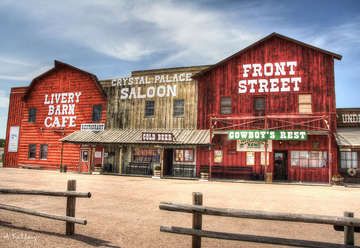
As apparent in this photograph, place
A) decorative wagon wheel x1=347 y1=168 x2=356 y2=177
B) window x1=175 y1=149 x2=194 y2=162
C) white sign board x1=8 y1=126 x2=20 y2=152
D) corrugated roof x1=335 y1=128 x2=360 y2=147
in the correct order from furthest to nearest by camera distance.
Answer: white sign board x1=8 y1=126 x2=20 y2=152, window x1=175 y1=149 x2=194 y2=162, decorative wagon wheel x1=347 y1=168 x2=356 y2=177, corrugated roof x1=335 y1=128 x2=360 y2=147

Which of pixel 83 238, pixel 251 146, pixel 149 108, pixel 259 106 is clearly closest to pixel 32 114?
pixel 149 108

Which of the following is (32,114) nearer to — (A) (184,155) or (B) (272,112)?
(A) (184,155)

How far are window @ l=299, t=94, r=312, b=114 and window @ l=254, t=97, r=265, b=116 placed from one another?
268 centimetres

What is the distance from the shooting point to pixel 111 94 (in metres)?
30.7

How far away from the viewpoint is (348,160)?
23.3 meters

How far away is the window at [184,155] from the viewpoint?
2652 cm

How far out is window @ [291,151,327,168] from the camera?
2338 cm

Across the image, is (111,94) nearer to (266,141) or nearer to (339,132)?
(266,141)

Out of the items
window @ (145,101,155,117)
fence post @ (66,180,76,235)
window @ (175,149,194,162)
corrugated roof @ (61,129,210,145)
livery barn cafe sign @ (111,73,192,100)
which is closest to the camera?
fence post @ (66,180,76,235)

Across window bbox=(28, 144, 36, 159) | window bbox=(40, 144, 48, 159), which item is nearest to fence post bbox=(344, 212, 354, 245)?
window bbox=(40, 144, 48, 159)

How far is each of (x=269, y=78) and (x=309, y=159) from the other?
22.0 ft

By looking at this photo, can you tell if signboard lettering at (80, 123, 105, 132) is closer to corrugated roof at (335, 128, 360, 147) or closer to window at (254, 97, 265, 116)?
window at (254, 97, 265, 116)

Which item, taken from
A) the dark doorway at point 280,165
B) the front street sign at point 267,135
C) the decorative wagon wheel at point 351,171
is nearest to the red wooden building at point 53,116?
the front street sign at point 267,135

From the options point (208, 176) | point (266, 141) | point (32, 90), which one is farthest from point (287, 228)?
point (32, 90)
